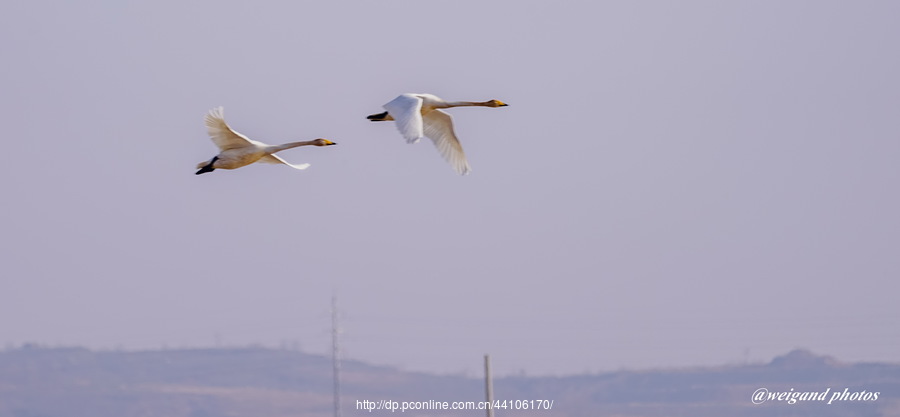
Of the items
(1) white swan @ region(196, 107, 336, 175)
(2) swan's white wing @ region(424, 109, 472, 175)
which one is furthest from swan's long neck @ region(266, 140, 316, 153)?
(2) swan's white wing @ region(424, 109, 472, 175)

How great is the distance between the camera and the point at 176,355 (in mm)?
139625

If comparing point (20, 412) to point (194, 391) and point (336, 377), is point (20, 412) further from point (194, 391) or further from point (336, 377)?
point (336, 377)

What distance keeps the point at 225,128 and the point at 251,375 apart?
322 ft

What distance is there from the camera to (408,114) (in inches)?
1294

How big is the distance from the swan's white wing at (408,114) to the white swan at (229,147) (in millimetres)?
1941

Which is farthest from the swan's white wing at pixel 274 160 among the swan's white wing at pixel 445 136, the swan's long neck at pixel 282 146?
the swan's white wing at pixel 445 136

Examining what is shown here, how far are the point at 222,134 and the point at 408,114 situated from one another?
325 cm

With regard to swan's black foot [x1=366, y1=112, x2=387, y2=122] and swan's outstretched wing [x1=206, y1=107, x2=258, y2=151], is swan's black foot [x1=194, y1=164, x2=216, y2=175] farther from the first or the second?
swan's black foot [x1=366, y1=112, x2=387, y2=122]

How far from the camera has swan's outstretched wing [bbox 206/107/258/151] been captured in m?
33.2

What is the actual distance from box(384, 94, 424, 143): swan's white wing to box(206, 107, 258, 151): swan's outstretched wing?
2555 mm

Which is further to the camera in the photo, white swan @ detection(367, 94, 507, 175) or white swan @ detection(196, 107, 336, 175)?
white swan @ detection(367, 94, 507, 175)

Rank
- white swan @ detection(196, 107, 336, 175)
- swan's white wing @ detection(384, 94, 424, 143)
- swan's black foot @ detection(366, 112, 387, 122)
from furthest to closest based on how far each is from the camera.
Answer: swan's black foot @ detection(366, 112, 387, 122) → white swan @ detection(196, 107, 336, 175) → swan's white wing @ detection(384, 94, 424, 143)

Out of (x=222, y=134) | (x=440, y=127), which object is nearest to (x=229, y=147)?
(x=222, y=134)

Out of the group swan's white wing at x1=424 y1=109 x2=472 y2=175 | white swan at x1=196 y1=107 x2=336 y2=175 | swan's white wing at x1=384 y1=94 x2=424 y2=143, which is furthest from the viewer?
swan's white wing at x1=424 y1=109 x2=472 y2=175
